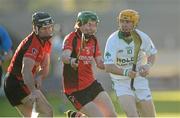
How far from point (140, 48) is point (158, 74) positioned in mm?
27883

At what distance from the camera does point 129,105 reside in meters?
15.6

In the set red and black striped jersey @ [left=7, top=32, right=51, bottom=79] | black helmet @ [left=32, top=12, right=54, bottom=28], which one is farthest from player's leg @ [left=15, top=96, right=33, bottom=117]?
black helmet @ [left=32, top=12, right=54, bottom=28]

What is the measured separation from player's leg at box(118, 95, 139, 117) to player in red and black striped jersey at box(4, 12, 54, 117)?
1239 mm

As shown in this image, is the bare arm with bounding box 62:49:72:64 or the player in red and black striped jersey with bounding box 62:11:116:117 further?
the player in red and black striped jersey with bounding box 62:11:116:117

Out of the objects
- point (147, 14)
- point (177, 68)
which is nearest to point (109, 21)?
point (147, 14)

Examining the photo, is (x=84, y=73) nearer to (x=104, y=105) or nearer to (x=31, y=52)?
(x=104, y=105)

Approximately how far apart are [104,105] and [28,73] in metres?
1.34

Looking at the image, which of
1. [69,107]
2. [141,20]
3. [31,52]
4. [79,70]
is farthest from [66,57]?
[141,20]

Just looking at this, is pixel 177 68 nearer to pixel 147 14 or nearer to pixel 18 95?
pixel 147 14

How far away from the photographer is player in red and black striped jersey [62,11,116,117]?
52.2 ft

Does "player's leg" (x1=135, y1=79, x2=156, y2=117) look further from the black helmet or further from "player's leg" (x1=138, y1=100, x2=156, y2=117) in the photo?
the black helmet

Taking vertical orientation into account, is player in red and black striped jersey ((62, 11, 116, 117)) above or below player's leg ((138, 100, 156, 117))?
above

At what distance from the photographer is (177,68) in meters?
43.4

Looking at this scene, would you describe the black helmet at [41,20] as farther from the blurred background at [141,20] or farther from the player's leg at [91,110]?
the blurred background at [141,20]
